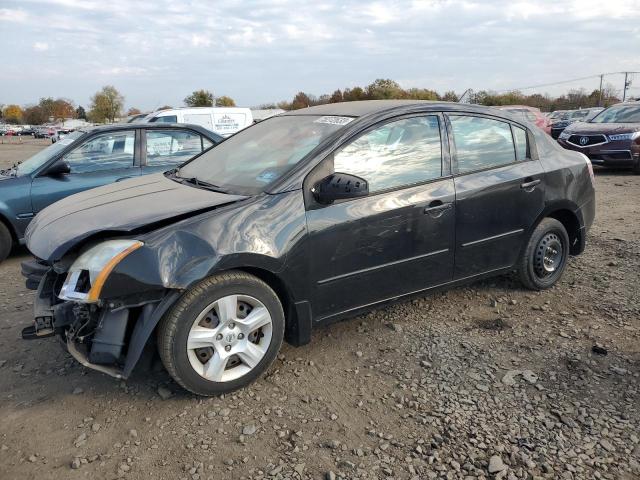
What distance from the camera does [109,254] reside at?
273 centimetres

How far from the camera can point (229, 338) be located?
2936 mm

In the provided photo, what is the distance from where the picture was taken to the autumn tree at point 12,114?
112875mm

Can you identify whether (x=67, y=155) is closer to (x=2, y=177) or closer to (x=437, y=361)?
(x=2, y=177)

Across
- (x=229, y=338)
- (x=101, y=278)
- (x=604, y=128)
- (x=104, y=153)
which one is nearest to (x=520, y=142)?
(x=229, y=338)

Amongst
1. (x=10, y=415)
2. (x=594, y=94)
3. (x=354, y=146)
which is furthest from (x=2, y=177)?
(x=594, y=94)

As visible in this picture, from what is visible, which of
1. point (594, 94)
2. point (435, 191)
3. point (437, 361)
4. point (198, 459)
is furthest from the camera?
point (594, 94)

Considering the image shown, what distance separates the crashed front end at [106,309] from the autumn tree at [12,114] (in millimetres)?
130085

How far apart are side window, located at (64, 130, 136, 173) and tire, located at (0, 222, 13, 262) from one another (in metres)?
0.96

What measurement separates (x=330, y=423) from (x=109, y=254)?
4.82 ft

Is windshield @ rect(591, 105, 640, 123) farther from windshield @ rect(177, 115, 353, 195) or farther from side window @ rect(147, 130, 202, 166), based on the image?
windshield @ rect(177, 115, 353, 195)

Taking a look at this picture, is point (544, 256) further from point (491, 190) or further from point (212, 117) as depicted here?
point (212, 117)

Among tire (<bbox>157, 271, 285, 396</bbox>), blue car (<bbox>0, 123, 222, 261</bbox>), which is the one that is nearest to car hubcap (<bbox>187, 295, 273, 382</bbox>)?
tire (<bbox>157, 271, 285, 396</bbox>)

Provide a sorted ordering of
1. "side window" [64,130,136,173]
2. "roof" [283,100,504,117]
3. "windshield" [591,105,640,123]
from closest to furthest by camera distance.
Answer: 1. "roof" [283,100,504,117]
2. "side window" [64,130,136,173]
3. "windshield" [591,105,640,123]

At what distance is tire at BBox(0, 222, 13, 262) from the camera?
18.7ft
